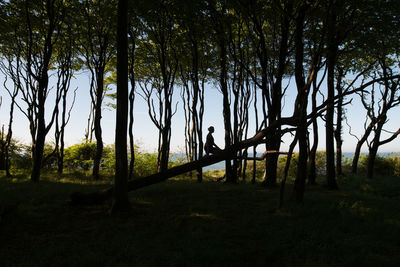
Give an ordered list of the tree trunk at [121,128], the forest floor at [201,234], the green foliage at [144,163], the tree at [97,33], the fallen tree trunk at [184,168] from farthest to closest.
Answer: the green foliage at [144,163] < the tree at [97,33] < the fallen tree trunk at [184,168] < the tree trunk at [121,128] < the forest floor at [201,234]

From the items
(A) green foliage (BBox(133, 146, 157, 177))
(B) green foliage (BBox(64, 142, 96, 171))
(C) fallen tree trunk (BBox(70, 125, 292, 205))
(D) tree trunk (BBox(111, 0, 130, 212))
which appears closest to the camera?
(D) tree trunk (BBox(111, 0, 130, 212))

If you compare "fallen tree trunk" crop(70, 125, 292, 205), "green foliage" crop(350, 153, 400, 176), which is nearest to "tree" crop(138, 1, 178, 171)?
"fallen tree trunk" crop(70, 125, 292, 205)

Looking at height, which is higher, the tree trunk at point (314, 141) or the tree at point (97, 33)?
the tree at point (97, 33)

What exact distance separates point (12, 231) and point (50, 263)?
7.12 feet

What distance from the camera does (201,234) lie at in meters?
4.87

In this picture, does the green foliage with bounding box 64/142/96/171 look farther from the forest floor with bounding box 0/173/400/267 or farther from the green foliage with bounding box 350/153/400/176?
the green foliage with bounding box 350/153/400/176

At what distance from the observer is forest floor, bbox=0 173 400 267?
3.75m

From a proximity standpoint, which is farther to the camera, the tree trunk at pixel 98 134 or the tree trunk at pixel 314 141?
the tree trunk at pixel 98 134

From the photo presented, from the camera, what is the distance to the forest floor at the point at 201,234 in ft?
12.3

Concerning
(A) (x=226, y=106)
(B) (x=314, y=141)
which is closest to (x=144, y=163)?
(A) (x=226, y=106)

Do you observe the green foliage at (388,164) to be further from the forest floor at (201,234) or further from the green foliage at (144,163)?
the green foliage at (144,163)

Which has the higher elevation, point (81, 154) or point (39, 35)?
point (39, 35)

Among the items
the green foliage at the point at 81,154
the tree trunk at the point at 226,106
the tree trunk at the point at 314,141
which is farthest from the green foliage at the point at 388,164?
the green foliage at the point at 81,154

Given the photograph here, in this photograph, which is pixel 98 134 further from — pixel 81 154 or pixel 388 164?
pixel 388 164
